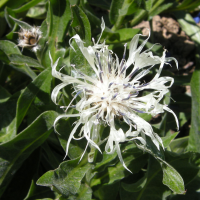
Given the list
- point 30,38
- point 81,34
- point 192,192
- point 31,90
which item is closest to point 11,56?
point 30,38

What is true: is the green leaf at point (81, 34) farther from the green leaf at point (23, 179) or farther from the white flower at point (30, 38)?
the green leaf at point (23, 179)

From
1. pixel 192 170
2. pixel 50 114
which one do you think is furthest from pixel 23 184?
pixel 192 170

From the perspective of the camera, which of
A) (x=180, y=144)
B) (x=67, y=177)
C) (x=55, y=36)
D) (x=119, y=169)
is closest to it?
(x=67, y=177)

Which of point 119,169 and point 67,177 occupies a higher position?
point 67,177

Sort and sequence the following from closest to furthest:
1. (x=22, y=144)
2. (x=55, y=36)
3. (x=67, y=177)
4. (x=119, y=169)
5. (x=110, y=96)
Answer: (x=110, y=96)
(x=67, y=177)
(x=22, y=144)
(x=119, y=169)
(x=55, y=36)

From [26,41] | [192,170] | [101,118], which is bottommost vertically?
[192,170]

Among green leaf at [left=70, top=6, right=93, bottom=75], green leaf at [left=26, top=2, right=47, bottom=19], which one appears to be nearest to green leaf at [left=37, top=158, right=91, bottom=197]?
green leaf at [left=70, top=6, right=93, bottom=75]

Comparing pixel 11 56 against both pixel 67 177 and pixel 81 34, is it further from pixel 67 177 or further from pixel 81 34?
pixel 67 177

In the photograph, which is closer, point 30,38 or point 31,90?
point 31,90

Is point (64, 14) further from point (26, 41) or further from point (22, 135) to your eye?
point (22, 135)
